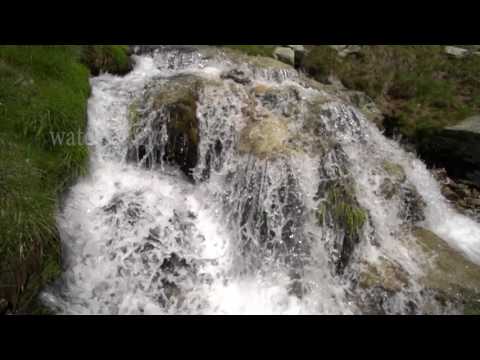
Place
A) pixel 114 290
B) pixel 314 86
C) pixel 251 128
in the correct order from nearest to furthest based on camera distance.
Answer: pixel 114 290 < pixel 251 128 < pixel 314 86

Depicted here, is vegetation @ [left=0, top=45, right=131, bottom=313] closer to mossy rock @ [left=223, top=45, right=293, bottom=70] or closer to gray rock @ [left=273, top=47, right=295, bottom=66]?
mossy rock @ [left=223, top=45, right=293, bottom=70]

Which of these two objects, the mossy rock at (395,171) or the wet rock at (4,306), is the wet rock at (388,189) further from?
the wet rock at (4,306)

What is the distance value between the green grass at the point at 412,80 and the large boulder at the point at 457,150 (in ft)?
1.33

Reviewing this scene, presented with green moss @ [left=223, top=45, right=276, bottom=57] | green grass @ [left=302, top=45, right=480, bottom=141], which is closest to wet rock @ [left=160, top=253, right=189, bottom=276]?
green grass @ [left=302, top=45, right=480, bottom=141]

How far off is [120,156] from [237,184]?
250 centimetres

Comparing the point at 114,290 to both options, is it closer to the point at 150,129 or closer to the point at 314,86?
the point at 150,129

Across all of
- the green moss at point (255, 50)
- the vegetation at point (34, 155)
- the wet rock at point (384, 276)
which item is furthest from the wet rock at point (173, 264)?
the green moss at point (255, 50)

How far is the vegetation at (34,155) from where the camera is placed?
3.81 m

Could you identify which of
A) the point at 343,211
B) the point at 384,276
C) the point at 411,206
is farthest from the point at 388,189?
the point at 384,276

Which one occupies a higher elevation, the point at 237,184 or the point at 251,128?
the point at 251,128

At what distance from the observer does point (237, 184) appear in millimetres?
6215

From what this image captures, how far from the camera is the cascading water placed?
502cm
